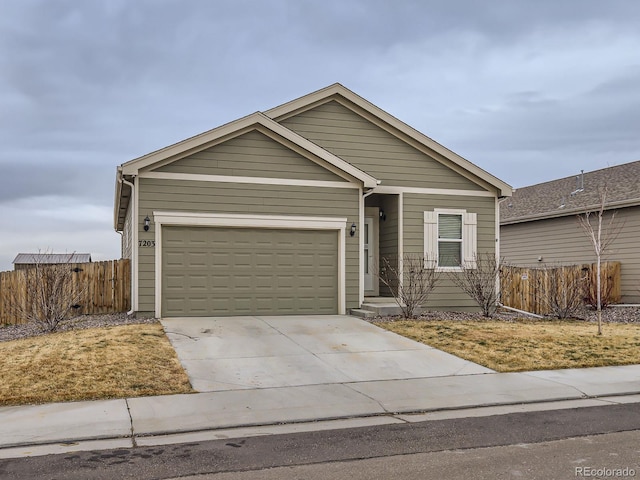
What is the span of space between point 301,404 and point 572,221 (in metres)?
18.4

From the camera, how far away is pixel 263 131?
50.6 feet

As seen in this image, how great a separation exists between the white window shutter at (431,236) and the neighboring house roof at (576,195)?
3.80 meters

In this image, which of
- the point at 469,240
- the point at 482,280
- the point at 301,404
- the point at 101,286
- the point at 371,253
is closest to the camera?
the point at 301,404

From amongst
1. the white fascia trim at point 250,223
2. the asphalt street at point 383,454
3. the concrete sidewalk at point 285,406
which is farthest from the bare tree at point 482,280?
the asphalt street at point 383,454

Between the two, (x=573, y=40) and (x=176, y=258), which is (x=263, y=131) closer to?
(x=176, y=258)

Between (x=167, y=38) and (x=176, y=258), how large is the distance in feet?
18.5

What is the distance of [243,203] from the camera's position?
15195 millimetres

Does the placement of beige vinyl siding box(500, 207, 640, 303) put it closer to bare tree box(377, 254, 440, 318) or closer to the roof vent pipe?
the roof vent pipe

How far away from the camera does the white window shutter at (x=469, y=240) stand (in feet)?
58.5

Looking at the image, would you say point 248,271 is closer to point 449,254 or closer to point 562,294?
point 449,254

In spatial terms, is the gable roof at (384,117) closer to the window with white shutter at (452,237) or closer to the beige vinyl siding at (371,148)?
the beige vinyl siding at (371,148)

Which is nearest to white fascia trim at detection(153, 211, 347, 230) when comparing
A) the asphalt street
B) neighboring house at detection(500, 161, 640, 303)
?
neighboring house at detection(500, 161, 640, 303)

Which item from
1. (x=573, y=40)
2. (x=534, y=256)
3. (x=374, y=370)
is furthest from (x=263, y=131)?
(x=534, y=256)

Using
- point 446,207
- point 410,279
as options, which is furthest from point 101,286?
point 446,207
